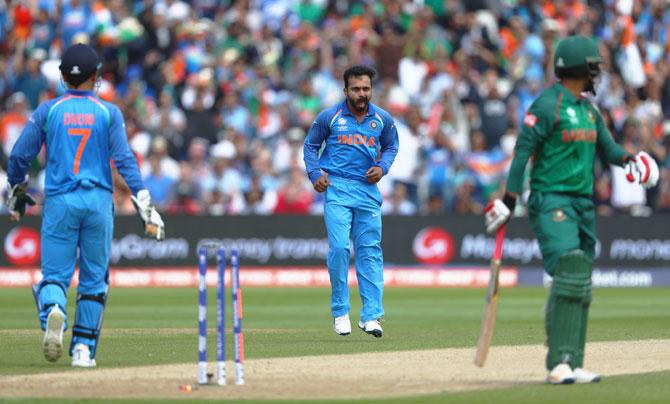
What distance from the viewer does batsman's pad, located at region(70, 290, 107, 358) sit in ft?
33.0

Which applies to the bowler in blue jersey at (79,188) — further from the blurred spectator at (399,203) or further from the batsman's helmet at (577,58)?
the blurred spectator at (399,203)

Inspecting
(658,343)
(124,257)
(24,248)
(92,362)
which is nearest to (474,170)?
(124,257)

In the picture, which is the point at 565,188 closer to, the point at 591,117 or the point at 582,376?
the point at 591,117

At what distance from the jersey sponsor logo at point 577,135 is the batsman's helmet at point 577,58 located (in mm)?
331

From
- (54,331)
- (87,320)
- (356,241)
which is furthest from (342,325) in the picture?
(54,331)

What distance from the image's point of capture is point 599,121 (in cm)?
921

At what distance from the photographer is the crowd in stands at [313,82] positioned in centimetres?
2356

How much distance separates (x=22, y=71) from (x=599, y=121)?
1658 centimetres

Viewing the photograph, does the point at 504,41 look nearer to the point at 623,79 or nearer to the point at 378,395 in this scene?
the point at 623,79

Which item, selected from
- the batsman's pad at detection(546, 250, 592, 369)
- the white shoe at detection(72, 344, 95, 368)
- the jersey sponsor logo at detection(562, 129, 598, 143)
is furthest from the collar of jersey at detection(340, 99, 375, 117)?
the batsman's pad at detection(546, 250, 592, 369)

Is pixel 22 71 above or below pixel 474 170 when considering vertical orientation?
above

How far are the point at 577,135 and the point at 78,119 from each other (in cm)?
334

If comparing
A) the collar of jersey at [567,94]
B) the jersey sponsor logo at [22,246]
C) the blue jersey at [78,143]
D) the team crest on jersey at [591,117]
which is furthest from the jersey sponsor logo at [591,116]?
the jersey sponsor logo at [22,246]

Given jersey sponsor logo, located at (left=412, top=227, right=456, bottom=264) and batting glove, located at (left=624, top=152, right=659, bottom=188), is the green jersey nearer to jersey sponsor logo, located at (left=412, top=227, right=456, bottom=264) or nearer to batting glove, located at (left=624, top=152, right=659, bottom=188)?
batting glove, located at (left=624, top=152, right=659, bottom=188)
